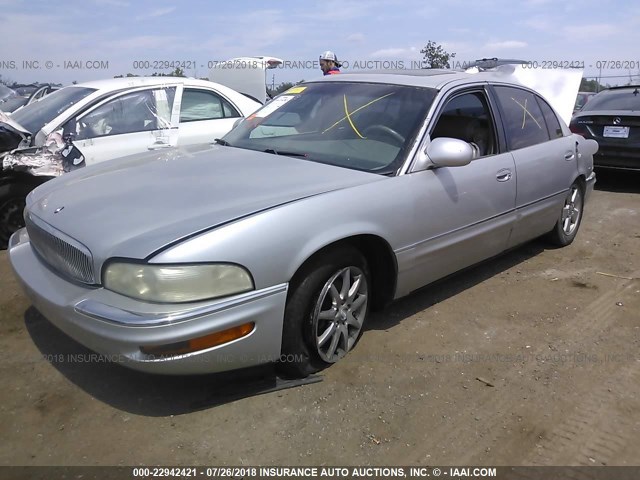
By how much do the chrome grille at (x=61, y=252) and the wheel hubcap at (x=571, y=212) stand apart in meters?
4.01

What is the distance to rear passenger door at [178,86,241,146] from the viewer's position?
6004 mm

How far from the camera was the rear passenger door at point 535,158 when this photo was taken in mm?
4113

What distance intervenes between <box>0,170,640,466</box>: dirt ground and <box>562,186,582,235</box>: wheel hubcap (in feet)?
4.37

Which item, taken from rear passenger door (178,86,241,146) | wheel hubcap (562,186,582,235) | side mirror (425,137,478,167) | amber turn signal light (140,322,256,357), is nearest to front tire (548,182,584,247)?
wheel hubcap (562,186,582,235)

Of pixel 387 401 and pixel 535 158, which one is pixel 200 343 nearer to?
pixel 387 401

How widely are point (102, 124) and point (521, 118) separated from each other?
3887 mm

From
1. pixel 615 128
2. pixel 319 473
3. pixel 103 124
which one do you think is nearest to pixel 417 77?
pixel 319 473

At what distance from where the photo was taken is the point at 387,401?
277cm

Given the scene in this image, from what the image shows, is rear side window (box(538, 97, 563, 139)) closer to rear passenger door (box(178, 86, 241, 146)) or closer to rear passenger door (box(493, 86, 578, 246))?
rear passenger door (box(493, 86, 578, 246))

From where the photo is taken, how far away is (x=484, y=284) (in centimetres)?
431

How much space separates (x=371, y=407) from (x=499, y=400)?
67 centimetres

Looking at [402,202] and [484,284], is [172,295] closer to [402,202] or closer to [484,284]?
[402,202]

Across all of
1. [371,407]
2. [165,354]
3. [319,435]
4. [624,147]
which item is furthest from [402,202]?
[624,147]

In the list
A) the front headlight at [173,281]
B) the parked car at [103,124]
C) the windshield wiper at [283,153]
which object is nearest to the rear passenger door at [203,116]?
the parked car at [103,124]
